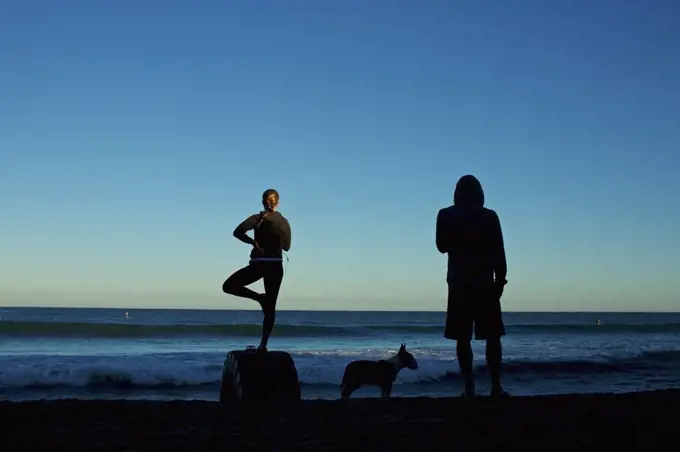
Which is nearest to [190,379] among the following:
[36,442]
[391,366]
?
[391,366]

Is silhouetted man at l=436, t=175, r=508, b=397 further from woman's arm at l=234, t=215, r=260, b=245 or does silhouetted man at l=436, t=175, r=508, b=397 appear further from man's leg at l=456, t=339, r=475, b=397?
woman's arm at l=234, t=215, r=260, b=245

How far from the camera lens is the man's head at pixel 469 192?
5.91 meters

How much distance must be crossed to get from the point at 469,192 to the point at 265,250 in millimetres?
2017

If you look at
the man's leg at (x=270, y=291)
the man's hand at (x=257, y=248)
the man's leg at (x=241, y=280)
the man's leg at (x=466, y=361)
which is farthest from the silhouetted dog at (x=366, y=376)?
the man's leg at (x=466, y=361)

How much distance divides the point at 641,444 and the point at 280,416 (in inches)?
84.5

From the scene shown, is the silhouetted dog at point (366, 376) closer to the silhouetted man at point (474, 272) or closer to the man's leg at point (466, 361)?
the man's leg at point (466, 361)

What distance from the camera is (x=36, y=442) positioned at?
148 inches

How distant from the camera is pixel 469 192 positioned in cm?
591

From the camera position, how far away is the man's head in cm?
591

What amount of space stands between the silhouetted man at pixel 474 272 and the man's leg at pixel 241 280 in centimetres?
189

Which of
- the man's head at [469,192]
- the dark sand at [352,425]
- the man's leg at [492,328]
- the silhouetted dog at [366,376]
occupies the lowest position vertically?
the silhouetted dog at [366,376]

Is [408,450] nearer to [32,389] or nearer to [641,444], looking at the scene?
[641,444]

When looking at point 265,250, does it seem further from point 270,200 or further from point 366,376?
point 366,376

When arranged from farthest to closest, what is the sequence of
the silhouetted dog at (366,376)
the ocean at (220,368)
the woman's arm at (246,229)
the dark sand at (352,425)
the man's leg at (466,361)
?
the ocean at (220,368) < the silhouetted dog at (366,376) < the woman's arm at (246,229) < the man's leg at (466,361) < the dark sand at (352,425)
